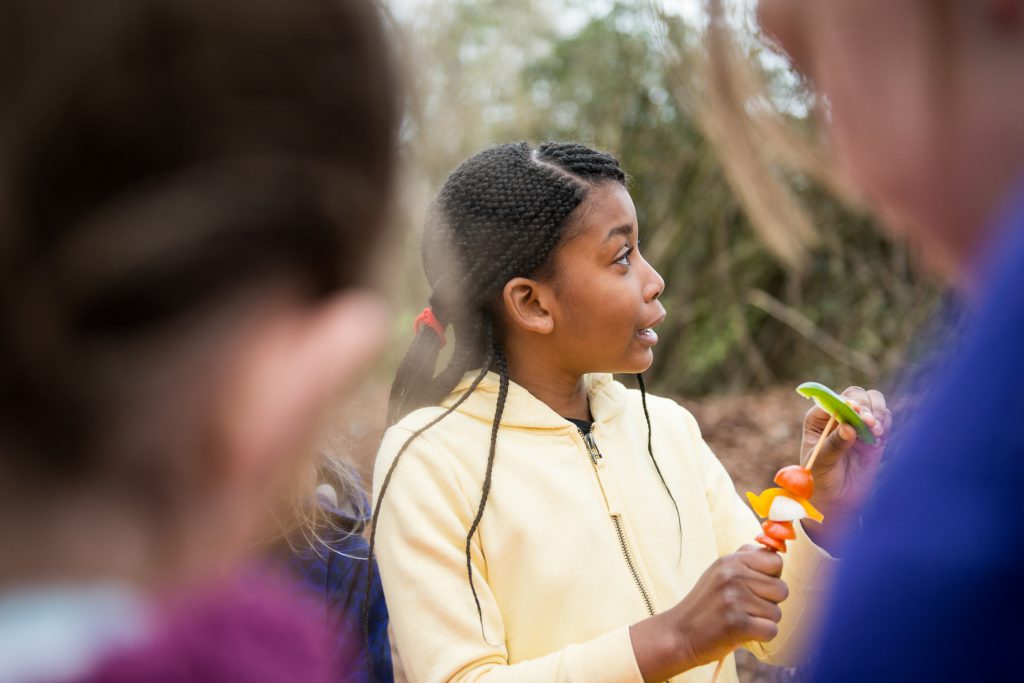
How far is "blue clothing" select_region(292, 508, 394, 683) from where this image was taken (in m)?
2.07

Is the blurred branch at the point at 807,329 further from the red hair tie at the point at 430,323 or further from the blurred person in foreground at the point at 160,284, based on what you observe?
the blurred person in foreground at the point at 160,284

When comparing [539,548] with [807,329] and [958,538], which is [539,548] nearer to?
[958,538]

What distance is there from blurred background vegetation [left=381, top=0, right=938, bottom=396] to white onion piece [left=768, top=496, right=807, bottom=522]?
17.0 ft

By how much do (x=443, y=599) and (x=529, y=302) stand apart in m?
0.70

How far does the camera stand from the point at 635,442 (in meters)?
2.10

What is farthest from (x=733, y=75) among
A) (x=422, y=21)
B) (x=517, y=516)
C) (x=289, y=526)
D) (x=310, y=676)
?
(x=289, y=526)

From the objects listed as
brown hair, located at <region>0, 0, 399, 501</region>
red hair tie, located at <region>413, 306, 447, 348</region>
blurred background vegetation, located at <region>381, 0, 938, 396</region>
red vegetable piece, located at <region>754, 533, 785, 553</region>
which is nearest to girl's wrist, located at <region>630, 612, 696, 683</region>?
red vegetable piece, located at <region>754, 533, 785, 553</region>

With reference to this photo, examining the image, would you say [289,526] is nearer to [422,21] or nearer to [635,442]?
[635,442]

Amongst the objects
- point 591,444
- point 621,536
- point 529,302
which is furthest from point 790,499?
point 529,302

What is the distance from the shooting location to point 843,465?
1.89m

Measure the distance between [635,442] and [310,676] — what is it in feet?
4.43

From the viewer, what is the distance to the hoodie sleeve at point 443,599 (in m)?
1.68

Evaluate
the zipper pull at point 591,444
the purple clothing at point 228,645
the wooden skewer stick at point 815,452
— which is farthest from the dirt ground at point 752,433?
the purple clothing at point 228,645

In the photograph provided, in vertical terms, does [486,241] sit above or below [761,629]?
above
